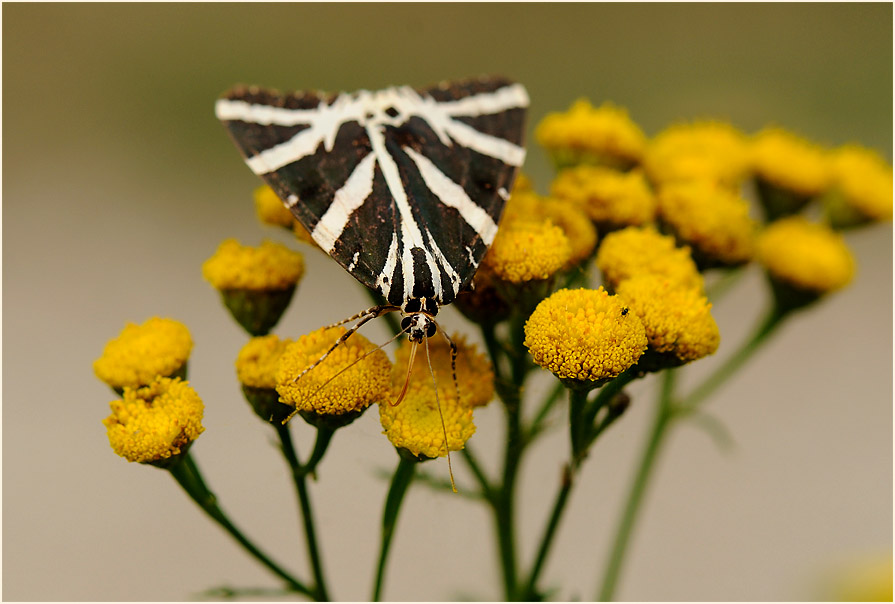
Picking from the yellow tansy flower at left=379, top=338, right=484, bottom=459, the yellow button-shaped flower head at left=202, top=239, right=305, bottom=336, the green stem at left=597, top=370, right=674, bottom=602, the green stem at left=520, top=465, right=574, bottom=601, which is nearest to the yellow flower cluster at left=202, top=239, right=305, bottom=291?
the yellow button-shaped flower head at left=202, top=239, right=305, bottom=336

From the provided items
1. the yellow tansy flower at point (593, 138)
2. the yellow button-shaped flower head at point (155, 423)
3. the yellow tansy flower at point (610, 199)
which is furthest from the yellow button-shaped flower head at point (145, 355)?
the yellow tansy flower at point (593, 138)

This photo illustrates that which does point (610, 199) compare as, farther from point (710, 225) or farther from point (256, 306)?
point (256, 306)

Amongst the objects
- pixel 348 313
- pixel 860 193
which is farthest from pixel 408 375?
pixel 348 313

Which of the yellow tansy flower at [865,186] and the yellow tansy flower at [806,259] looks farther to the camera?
the yellow tansy flower at [865,186]

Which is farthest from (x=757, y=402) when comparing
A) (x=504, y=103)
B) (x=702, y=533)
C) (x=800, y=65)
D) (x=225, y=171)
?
(x=225, y=171)

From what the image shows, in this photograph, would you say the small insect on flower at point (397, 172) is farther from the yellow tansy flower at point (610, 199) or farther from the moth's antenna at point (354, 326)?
the yellow tansy flower at point (610, 199)

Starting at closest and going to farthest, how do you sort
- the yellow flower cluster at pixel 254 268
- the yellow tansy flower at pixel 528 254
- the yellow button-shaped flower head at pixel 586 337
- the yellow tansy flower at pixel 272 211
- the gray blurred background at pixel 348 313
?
the yellow button-shaped flower head at pixel 586 337 → the yellow tansy flower at pixel 528 254 → the yellow flower cluster at pixel 254 268 → the yellow tansy flower at pixel 272 211 → the gray blurred background at pixel 348 313

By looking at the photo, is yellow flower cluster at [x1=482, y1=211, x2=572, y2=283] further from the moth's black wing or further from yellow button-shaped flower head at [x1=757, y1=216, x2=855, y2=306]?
yellow button-shaped flower head at [x1=757, y1=216, x2=855, y2=306]
